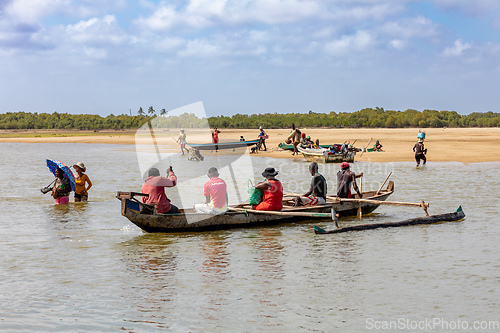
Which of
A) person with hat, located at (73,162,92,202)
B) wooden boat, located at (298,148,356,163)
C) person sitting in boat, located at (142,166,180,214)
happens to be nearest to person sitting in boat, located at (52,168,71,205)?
person with hat, located at (73,162,92,202)

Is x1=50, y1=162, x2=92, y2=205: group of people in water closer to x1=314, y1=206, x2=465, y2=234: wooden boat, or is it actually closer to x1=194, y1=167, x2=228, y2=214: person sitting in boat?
x1=194, y1=167, x2=228, y2=214: person sitting in boat

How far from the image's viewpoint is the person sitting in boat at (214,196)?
11516 millimetres

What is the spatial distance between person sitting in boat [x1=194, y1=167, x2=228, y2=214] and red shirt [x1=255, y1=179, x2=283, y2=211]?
3.24 feet

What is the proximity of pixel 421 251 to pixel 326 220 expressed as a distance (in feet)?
11.8

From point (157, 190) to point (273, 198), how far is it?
8.90ft

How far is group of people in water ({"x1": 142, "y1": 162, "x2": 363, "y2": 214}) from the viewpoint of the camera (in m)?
11.2

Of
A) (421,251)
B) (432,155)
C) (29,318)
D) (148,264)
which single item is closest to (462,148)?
(432,155)

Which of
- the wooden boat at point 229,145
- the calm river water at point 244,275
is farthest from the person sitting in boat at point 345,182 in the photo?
the wooden boat at point 229,145

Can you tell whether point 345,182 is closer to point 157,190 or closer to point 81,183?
point 157,190

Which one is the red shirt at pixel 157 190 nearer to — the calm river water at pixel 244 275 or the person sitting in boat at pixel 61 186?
the calm river water at pixel 244 275

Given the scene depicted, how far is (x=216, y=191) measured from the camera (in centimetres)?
1157

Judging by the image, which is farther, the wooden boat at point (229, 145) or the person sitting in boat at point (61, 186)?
the wooden boat at point (229, 145)

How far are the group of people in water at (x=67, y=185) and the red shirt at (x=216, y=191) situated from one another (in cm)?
500

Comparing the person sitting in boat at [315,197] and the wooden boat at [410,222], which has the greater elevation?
the person sitting in boat at [315,197]
